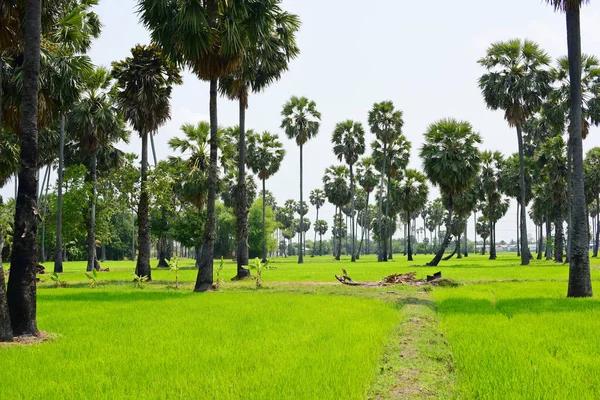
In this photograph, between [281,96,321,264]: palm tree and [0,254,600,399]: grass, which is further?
[281,96,321,264]: palm tree

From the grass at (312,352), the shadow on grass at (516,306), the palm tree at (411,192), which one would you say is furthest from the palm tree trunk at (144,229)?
the palm tree at (411,192)

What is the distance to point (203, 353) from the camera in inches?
315

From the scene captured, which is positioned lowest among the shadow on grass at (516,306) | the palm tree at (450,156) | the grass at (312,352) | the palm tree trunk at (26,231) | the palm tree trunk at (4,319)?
the shadow on grass at (516,306)

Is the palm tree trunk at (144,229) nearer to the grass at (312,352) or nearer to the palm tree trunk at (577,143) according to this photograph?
the grass at (312,352)

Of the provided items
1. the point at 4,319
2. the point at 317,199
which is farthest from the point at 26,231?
the point at 317,199

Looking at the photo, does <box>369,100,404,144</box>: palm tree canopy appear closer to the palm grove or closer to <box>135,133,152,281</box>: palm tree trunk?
the palm grove

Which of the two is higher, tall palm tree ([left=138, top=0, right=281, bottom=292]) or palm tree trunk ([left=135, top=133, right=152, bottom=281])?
tall palm tree ([left=138, top=0, right=281, bottom=292])

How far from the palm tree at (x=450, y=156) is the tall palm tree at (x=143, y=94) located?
25493mm

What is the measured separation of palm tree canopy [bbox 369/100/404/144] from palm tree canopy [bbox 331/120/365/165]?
4854 millimetres

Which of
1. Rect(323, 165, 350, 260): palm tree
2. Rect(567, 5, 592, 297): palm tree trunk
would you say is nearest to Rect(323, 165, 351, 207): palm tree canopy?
Rect(323, 165, 350, 260): palm tree

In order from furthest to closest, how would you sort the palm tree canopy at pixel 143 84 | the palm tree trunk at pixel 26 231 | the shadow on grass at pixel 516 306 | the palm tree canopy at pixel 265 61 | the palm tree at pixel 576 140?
1. the palm tree canopy at pixel 143 84
2. the palm tree canopy at pixel 265 61
3. the palm tree at pixel 576 140
4. the shadow on grass at pixel 516 306
5. the palm tree trunk at pixel 26 231

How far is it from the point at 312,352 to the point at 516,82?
37.7 meters

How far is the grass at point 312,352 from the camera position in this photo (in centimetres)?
611

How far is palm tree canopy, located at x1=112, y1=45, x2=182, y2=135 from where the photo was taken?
25.8 m
